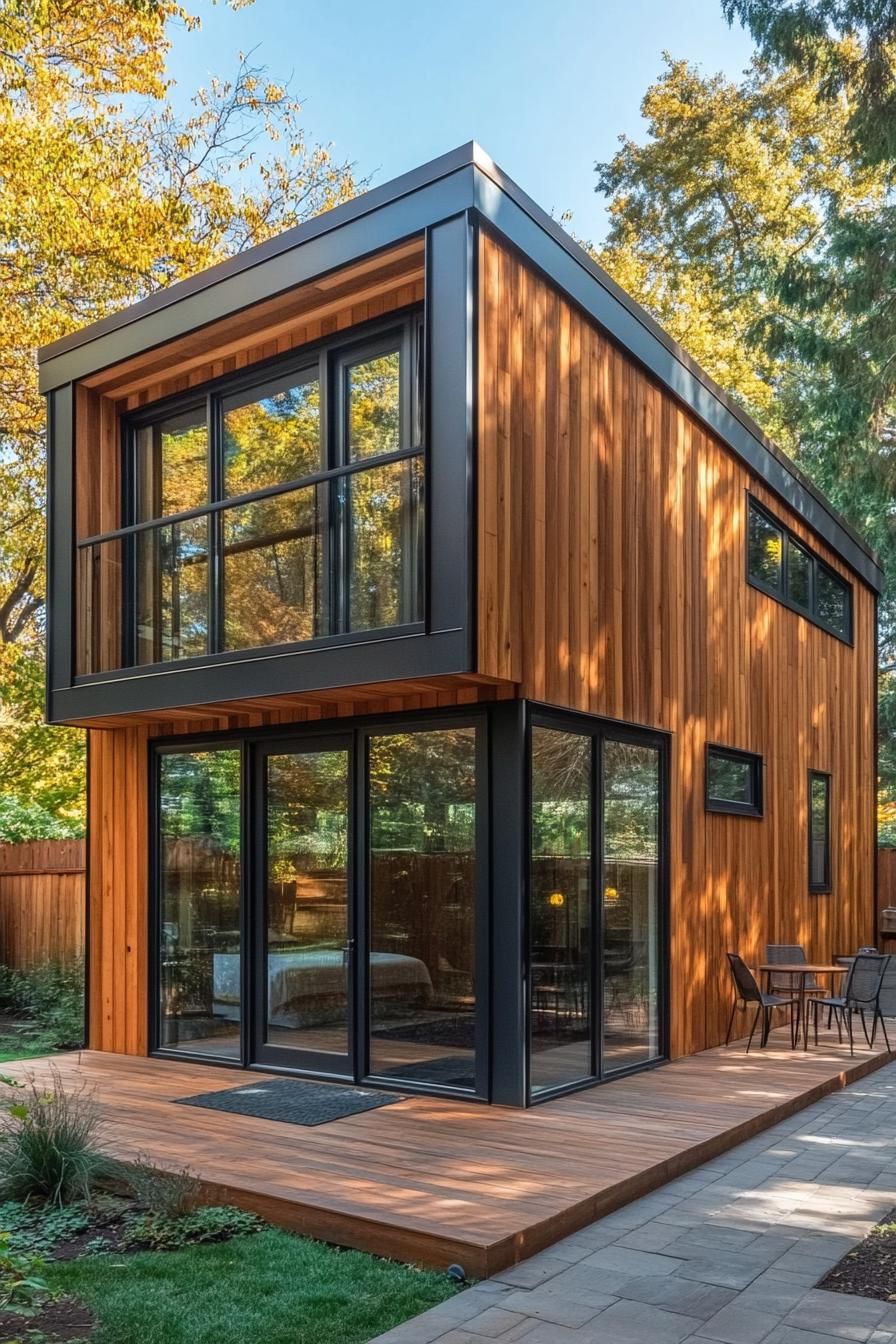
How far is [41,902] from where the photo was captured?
1115 centimetres

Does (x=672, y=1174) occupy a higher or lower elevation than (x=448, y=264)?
lower

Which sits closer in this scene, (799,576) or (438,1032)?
(438,1032)

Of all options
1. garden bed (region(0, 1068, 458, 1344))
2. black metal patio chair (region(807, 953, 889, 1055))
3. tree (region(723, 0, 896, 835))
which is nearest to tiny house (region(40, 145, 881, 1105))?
black metal patio chair (region(807, 953, 889, 1055))

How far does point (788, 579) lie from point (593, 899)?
196 inches

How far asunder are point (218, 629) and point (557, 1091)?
3487 mm

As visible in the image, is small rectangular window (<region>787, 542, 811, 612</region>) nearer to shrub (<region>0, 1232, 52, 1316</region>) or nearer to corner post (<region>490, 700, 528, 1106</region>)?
corner post (<region>490, 700, 528, 1106</region>)

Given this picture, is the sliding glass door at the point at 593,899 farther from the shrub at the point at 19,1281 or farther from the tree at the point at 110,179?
the tree at the point at 110,179

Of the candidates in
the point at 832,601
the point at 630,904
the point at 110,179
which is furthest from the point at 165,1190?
the point at 110,179

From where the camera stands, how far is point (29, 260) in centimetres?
1331

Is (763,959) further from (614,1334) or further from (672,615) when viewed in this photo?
(614,1334)

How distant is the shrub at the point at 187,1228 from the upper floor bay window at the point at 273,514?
2977 millimetres

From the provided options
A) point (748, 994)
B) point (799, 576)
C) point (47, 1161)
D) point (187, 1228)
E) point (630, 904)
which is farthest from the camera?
point (799, 576)

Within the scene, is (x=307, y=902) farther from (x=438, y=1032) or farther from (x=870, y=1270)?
(x=870, y=1270)

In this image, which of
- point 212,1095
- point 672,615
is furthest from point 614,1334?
point 672,615
